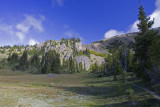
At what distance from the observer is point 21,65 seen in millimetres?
117938

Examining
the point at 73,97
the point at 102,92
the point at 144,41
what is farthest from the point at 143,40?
the point at 73,97

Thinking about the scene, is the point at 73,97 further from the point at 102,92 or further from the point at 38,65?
the point at 38,65

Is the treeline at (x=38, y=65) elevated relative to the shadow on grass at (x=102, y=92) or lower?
elevated

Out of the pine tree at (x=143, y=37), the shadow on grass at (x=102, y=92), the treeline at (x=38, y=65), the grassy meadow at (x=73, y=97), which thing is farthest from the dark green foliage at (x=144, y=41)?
the treeline at (x=38, y=65)

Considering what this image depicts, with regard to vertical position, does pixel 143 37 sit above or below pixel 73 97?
above

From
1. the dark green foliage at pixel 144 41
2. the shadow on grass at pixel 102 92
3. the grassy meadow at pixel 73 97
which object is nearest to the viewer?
the grassy meadow at pixel 73 97

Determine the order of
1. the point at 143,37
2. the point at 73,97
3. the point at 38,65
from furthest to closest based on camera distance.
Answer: the point at 38,65
the point at 143,37
the point at 73,97

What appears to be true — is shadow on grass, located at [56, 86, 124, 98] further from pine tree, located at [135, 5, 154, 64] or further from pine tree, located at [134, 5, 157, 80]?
pine tree, located at [135, 5, 154, 64]

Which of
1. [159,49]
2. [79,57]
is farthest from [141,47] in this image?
[79,57]

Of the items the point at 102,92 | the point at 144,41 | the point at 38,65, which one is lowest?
the point at 102,92

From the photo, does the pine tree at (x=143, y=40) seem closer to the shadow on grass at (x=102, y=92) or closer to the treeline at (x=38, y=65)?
the shadow on grass at (x=102, y=92)

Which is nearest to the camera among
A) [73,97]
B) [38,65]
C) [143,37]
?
[73,97]

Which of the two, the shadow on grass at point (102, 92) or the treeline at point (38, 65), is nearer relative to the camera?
the shadow on grass at point (102, 92)

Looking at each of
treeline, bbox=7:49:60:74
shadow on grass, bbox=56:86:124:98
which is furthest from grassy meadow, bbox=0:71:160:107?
treeline, bbox=7:49:60:74
